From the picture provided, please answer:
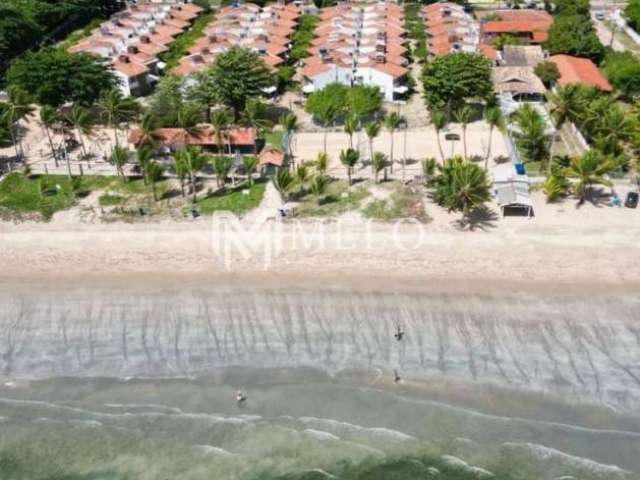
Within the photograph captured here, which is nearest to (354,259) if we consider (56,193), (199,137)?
(199,137)

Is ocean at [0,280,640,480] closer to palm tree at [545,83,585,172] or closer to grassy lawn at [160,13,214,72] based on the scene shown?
palm tree at [545,83,585,172]

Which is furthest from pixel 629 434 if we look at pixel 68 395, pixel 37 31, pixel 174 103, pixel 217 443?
pixel 37 31

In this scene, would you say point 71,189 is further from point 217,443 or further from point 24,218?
point 217,443

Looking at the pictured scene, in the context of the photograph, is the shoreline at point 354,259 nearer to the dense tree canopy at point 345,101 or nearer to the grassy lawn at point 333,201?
the grassy lawn at point 333,201

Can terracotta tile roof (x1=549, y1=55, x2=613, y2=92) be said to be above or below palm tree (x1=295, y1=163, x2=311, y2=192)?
above

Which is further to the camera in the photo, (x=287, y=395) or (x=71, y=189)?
(x=71, y=189)

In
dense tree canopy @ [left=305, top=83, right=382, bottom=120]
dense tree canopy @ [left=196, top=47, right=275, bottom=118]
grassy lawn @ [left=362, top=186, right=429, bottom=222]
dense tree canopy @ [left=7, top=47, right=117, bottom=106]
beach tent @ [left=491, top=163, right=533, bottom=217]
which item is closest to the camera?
beach tent @ [left=491, top=163, right=533, bottom=217]

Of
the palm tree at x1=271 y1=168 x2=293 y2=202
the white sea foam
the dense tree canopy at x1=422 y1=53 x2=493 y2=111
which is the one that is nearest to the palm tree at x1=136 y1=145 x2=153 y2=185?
the palm tree at x1=271 y1=168 x2=293 y2=202
